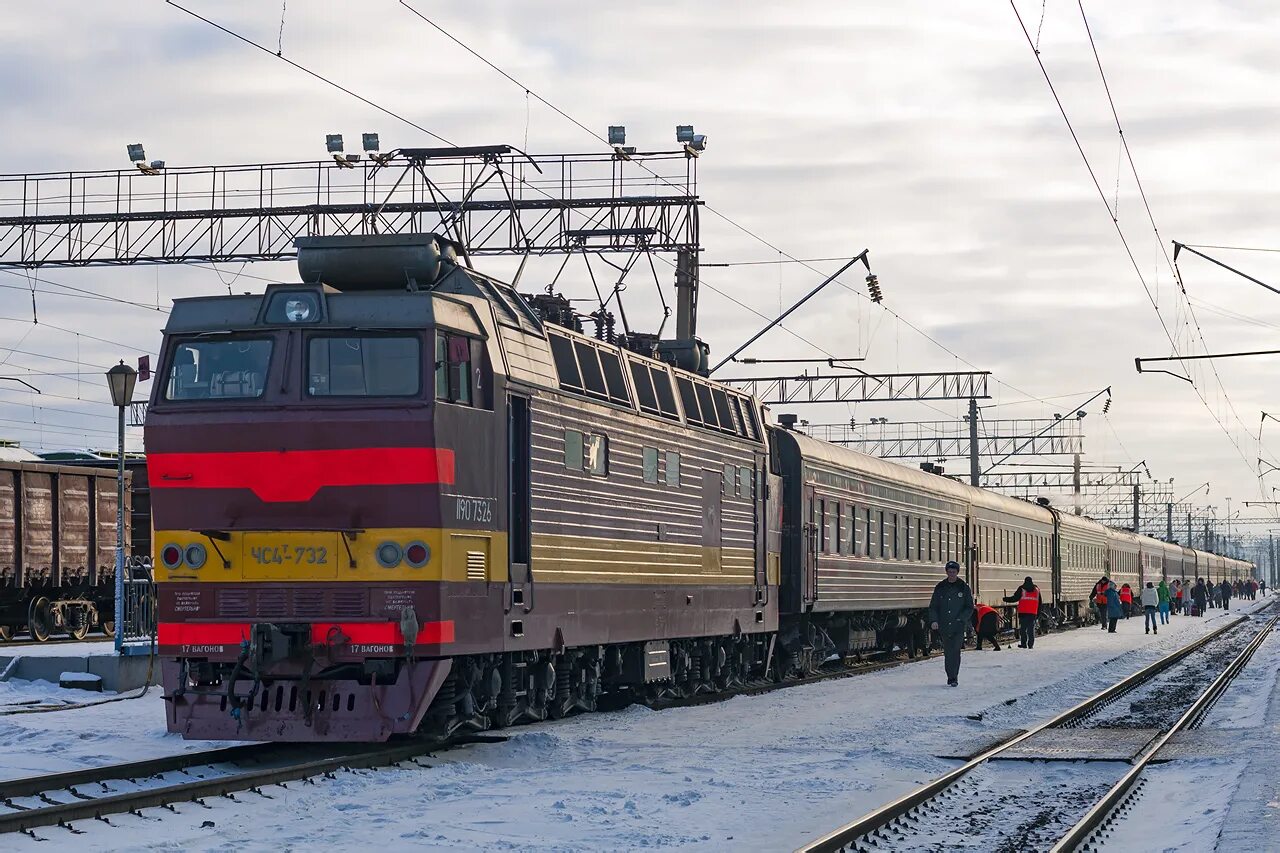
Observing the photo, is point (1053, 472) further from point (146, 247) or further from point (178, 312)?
point (178, 312)

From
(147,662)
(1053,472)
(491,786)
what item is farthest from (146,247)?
(1053,472)

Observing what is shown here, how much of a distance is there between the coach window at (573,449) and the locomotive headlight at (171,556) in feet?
12.9

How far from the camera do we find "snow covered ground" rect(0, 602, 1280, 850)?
10.9 meters

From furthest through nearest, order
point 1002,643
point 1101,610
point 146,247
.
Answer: point 1101,610, point 1002,643, point 146,247

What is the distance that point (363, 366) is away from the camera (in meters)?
14.5

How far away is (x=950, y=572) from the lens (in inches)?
969

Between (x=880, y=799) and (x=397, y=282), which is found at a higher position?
(x=397, y=282)

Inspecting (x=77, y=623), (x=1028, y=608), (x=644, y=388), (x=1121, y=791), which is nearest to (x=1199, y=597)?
(x=1028, y=608)

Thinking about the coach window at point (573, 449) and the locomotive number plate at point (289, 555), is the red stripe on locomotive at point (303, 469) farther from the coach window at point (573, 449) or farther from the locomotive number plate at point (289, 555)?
the coach window at point (573, 449)

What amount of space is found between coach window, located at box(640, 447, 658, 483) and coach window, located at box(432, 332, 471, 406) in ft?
14.7

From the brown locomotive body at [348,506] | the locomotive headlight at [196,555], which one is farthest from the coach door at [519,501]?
the locomotive headlight at [196,555]

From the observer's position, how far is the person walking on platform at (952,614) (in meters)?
24.2

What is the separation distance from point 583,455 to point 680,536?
10.8 feet

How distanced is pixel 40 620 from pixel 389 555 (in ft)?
67.3
